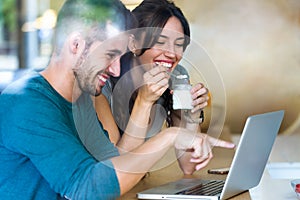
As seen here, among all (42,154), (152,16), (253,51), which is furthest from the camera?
(253,51)

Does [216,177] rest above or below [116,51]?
below

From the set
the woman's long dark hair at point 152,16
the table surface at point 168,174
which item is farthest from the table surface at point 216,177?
the woman's long dark hair at point 152,16

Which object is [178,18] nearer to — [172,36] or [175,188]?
[172,36]

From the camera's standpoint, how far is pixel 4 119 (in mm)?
1335

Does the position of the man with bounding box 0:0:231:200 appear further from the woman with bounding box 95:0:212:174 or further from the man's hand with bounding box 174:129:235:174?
the woman with bounding box 95:0:212:174

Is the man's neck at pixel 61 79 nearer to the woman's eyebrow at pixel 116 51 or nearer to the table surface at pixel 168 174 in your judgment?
the woman's eyebrow at pixel 116 51

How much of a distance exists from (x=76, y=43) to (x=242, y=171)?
55cm

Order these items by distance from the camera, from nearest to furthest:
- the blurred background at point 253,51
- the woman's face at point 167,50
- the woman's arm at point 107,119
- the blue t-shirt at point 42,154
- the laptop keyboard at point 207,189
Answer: the blue t-shirt at point 42,154, the laptop keyboard at point 207,189, the woman's arm at point 107,119, the woman's face at point 167,50, the blurred background at point 253,51

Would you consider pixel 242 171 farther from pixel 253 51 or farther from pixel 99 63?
pixel 253 51

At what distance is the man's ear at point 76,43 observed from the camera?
1.45 m

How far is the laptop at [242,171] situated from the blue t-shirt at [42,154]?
13.5 inches

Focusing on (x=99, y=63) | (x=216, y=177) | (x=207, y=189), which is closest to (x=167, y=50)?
(x=216, y=177)

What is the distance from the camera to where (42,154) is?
1.29 meters

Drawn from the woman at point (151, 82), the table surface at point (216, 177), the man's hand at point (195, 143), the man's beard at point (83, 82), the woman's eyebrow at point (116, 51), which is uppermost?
the woman's eyebrow at point (116, 51)
